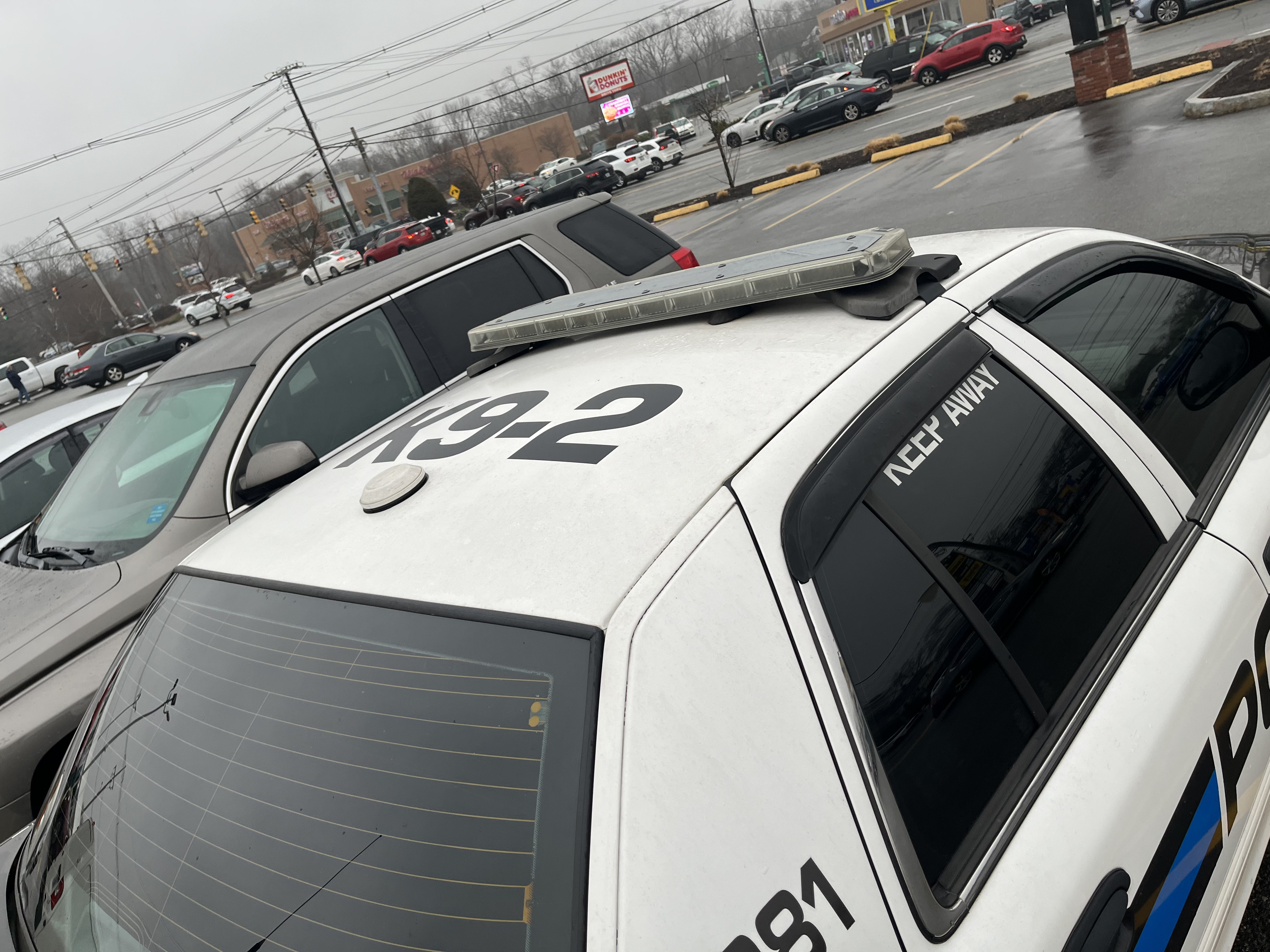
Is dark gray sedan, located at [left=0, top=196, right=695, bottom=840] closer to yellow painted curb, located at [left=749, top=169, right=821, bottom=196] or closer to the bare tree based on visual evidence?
yellow painted curb, located at [left=749, top=169, right=821, bottom=196]

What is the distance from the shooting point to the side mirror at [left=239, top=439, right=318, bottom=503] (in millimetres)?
2943

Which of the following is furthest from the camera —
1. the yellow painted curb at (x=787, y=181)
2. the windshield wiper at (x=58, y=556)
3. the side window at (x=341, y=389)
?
the yellow painted curb at (x=787, y=181)

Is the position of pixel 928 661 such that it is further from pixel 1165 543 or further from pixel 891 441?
pixel 1165 543

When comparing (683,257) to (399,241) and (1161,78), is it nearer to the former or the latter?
(1161,78)

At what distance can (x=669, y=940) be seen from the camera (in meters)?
0.91

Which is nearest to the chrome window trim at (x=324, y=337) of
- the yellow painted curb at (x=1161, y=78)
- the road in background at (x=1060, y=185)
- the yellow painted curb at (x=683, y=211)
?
the road in background at (x=1060, y=185)

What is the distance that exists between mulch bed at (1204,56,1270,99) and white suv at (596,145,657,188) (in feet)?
76.8

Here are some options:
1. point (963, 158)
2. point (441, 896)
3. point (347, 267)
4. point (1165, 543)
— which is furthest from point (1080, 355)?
point (347, 267)

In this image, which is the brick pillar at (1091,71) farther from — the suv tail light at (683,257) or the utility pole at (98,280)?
the utility pole at (98,280)

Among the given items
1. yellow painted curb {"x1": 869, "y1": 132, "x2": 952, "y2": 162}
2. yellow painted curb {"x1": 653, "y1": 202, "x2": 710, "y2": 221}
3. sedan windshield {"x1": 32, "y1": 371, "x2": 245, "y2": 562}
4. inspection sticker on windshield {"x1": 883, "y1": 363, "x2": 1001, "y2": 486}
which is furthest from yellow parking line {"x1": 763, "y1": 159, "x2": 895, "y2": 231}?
inspection sticker on windshield {"x1": 883, "y1": 363, "x2": 1001, "y2": 486}

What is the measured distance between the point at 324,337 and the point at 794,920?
144 inches

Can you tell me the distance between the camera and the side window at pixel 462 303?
4.19 metres

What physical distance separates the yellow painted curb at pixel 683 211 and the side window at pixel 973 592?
20047mm

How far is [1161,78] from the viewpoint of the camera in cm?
1572
